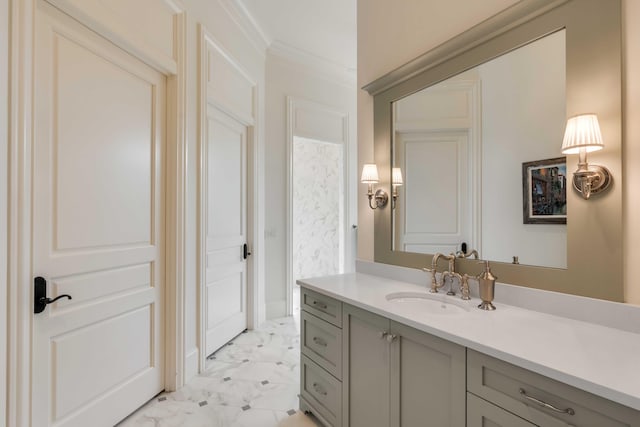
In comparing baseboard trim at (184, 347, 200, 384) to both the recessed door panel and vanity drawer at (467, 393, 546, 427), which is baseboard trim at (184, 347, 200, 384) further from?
vanity drawer at (467, 393, 546, 427)

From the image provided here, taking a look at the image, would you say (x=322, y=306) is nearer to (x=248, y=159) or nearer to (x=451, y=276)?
(x=451, y=276)

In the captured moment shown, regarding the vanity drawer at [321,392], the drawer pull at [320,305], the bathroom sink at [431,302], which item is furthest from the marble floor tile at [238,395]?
the bathroom sink at [431,302]

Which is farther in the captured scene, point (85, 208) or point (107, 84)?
point (107, 84)

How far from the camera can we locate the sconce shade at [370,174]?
2059 millimetres

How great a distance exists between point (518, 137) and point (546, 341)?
35.7 inches

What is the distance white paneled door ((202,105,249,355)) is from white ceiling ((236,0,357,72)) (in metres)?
1.03

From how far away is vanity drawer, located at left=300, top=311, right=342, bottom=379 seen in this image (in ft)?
5.33

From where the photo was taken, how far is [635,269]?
3.51ft

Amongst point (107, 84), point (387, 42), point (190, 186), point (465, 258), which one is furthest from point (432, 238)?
point (107, 84)

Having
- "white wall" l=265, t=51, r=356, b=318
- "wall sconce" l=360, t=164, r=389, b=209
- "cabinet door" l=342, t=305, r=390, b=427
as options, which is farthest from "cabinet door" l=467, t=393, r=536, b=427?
"white wall" l=265, t=51, r=356, b=318

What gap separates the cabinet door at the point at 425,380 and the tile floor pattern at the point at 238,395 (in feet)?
2.79

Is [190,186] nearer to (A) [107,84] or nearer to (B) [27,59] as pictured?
(A) [107,84]

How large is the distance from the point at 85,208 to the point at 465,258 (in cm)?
203

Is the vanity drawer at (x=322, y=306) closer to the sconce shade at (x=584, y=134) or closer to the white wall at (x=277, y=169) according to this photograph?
the sconce shade at (x=584, y=134)
